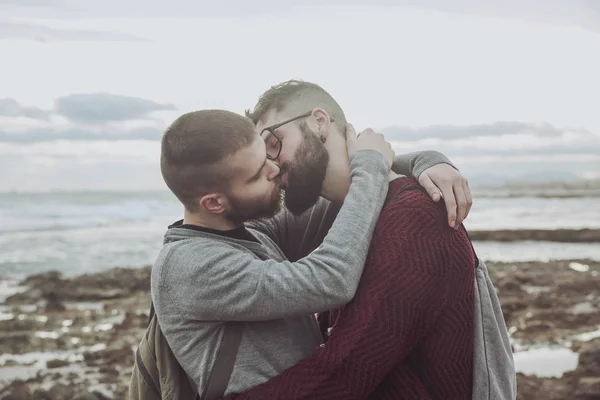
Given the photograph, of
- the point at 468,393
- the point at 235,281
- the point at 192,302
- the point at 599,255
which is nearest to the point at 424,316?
the point at 468,393

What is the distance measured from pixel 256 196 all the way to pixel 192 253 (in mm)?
366

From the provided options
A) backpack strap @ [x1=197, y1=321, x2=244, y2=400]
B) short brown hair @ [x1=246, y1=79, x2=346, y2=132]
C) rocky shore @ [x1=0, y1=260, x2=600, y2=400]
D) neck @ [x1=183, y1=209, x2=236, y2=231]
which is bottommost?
rocky shore @ [x1=0, y1=260, x2=600, y2=400]

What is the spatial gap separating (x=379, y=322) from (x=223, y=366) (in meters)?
0.56

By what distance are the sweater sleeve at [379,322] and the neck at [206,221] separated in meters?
0.58

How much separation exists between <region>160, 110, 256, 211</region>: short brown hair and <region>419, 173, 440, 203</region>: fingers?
68 cm

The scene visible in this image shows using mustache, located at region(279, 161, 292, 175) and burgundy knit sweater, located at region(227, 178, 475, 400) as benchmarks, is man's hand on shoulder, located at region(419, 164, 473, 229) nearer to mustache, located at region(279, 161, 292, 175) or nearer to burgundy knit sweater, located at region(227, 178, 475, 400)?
burgundy knit sweater, located at region(227, 178, 475, 400)

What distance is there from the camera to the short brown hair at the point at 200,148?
2.26 meters

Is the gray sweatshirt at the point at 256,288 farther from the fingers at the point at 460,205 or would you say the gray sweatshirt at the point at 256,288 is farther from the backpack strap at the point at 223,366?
the fingers at the point at 460,205

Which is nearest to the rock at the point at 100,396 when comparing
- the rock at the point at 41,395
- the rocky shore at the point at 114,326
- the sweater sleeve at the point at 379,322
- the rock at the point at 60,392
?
the rocky shore at the point at 114,326

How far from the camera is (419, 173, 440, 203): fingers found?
2289mm

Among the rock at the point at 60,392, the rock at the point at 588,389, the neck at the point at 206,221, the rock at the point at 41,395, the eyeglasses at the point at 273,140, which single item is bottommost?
the rock at the point at 41,395

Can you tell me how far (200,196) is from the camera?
2320 mm

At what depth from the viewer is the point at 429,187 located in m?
2.34

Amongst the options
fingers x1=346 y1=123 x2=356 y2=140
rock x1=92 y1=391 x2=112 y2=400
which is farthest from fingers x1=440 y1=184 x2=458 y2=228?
rock x1=92 y1=391 x2=112 y2=400
